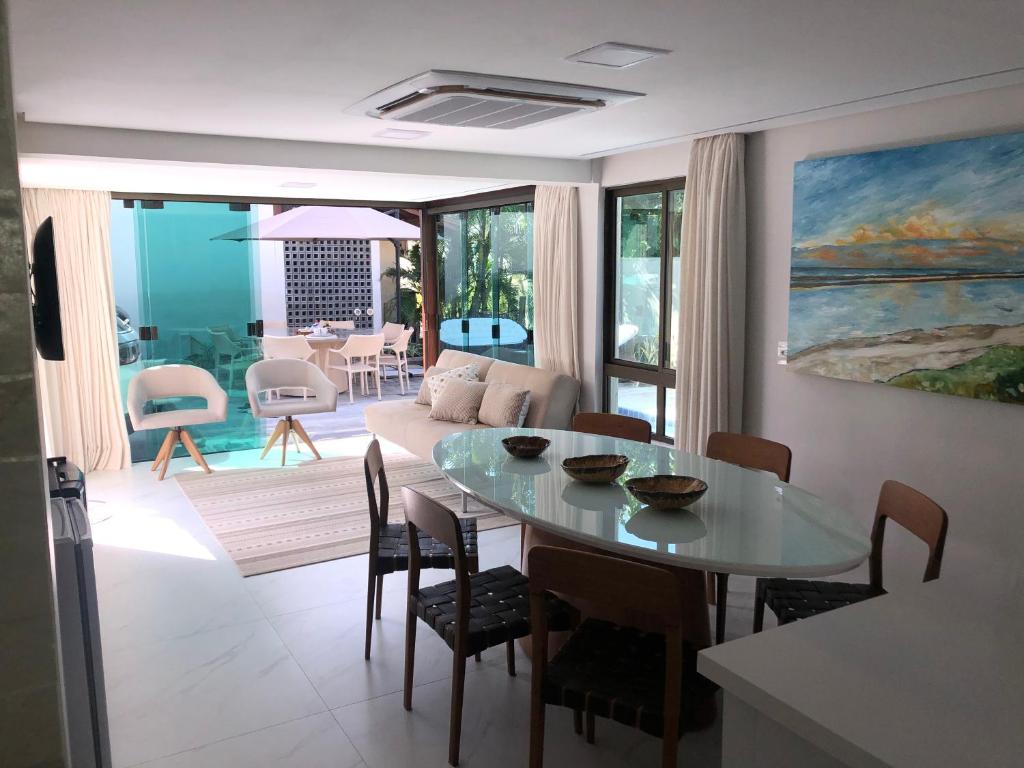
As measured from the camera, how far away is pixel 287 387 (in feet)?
23.6

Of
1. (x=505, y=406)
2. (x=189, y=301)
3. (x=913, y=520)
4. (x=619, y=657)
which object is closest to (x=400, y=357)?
(x=189, y=301)

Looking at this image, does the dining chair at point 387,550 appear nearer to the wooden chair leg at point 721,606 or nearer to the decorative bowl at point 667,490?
the decorative bowl at point 667,490

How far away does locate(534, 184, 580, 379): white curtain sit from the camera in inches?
241

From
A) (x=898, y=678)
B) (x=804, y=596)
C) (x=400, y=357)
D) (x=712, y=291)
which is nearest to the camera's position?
(x=898, y=678)

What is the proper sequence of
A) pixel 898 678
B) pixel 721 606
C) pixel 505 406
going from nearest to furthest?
1. pixel 898 678
2. pixel 721 606
3. pixel 505 406

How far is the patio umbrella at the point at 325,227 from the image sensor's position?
7547 millimetres

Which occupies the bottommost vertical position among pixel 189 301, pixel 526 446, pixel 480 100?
pixel 526 446

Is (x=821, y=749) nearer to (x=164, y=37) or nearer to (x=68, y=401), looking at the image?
(x=164, y=37)

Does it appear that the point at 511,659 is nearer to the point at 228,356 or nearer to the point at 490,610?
the point at 490,610

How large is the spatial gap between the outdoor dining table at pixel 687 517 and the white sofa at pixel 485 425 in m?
2.05

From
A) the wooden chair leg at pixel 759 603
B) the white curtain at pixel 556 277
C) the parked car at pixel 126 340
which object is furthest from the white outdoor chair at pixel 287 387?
the wooden chair leg at pixel 759 603

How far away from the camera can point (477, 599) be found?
114 inches

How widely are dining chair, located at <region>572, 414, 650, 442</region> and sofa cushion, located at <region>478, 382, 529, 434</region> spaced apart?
1392 mm

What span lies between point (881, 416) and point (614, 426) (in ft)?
4.17
